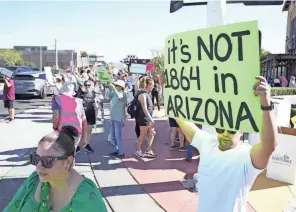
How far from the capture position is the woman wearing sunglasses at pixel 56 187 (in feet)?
6.59

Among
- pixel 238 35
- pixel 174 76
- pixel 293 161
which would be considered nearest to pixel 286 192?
pixel 293 161

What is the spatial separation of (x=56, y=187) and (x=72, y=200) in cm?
16

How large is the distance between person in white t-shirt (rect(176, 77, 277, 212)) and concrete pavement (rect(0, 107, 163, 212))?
2.51 metres

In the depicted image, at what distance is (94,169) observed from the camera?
6512 mm

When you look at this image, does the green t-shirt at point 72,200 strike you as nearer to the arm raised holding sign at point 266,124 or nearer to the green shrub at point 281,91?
the arm raised holding sign at point 266,124

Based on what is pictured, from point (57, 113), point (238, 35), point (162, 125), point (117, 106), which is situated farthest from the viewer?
point (162, 125)

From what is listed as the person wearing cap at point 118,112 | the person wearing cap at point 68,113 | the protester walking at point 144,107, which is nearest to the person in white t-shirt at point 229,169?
the person wearing cap at point 68,113

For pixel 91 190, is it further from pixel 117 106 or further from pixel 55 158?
pixel 117 106

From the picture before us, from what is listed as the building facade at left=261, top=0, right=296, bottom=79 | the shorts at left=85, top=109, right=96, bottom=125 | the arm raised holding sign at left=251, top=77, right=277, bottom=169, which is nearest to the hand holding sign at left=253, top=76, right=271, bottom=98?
→ the arm raised holding sign at left=251, top=77, right=277, bottom=169

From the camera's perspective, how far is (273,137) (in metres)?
1.99

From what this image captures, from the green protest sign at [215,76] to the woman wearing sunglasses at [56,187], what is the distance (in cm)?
96

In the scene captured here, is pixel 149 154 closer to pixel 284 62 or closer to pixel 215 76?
pixel 215 76

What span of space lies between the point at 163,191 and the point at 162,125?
598cm

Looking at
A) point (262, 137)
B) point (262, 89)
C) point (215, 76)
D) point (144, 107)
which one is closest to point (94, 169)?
point (144, 107)
